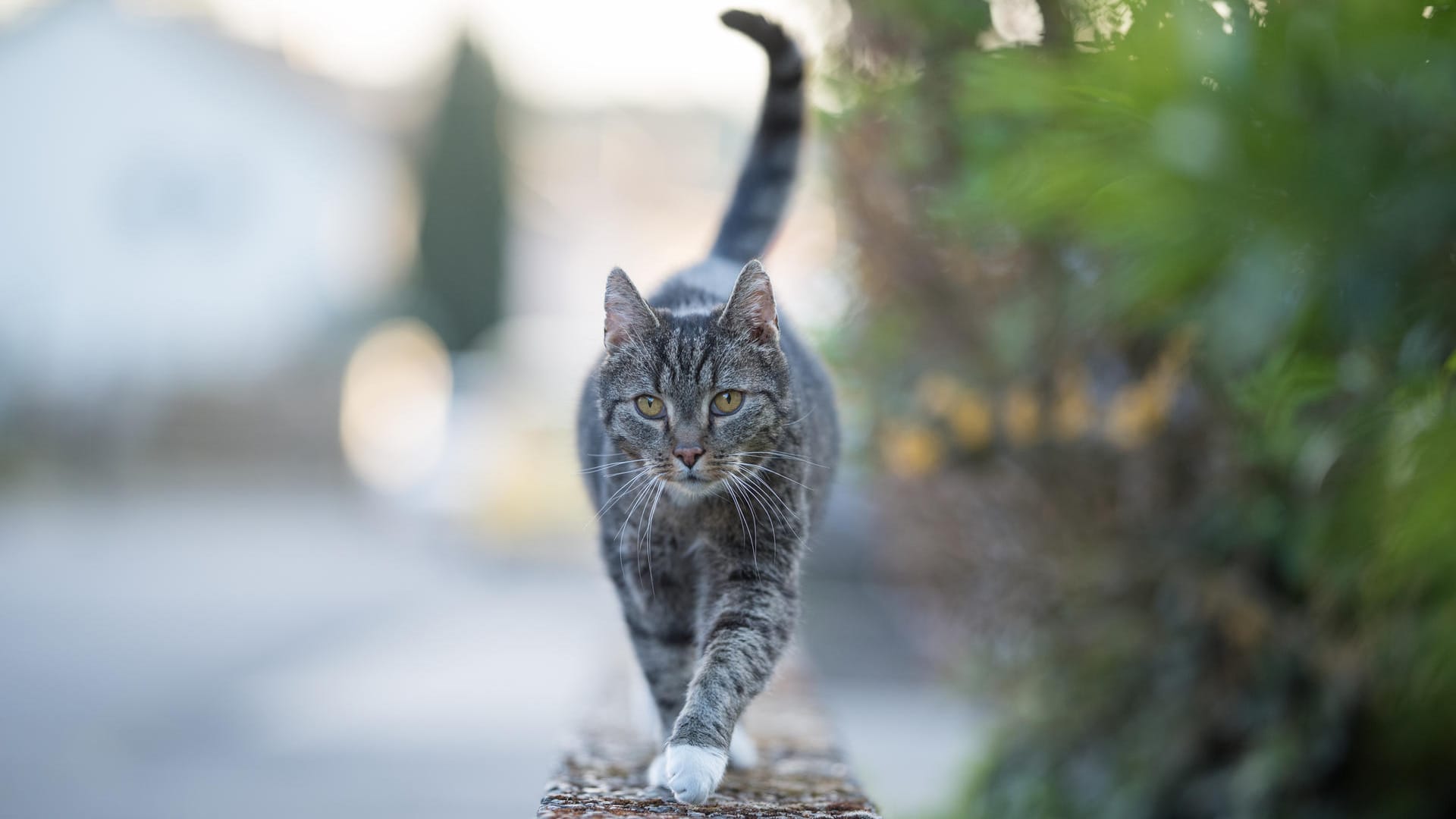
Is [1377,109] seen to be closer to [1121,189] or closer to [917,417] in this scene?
[1121,189]

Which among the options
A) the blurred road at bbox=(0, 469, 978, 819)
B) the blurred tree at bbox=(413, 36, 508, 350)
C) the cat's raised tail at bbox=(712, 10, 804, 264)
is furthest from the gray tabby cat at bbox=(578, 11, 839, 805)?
the blurred tree at bbox=(413, 36, 508, 350)

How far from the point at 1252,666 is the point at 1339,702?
0.24m

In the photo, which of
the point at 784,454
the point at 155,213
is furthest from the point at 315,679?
the point at 155,213

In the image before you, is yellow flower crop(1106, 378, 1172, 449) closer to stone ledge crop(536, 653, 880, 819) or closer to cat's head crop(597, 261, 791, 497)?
stone ledge crop(536, 653, 880, 819)

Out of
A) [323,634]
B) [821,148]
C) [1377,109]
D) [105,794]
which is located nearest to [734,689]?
[1377,109]

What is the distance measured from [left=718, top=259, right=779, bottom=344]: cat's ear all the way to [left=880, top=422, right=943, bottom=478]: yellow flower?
5.12ft

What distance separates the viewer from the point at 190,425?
15.9 metres

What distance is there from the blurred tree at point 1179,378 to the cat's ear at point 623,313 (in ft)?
2.44

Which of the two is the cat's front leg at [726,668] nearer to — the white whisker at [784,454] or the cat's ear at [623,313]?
the white whisker at [784,454]

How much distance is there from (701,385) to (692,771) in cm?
62

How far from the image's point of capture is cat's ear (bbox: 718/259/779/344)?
197 cm

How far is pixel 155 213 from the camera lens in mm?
16594

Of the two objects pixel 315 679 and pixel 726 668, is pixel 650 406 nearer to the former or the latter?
pixel 726 668

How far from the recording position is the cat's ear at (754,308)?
6.46 ft
